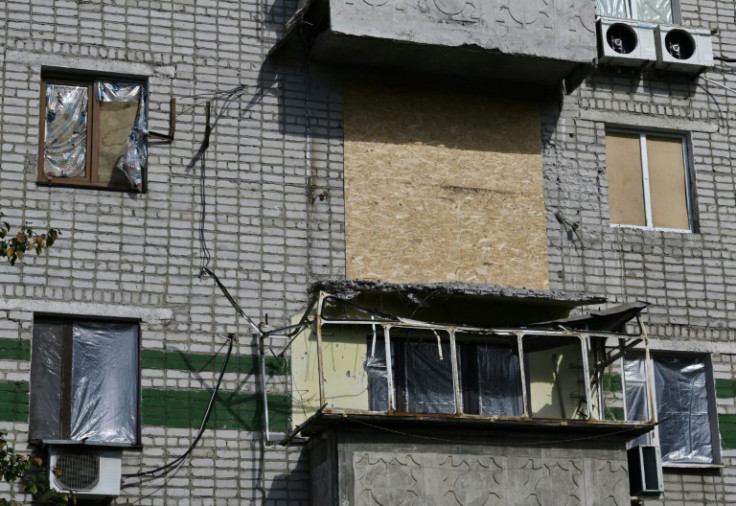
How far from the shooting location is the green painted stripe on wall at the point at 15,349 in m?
16.0

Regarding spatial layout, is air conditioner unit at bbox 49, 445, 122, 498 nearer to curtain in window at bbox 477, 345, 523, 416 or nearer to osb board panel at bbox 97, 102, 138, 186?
osb board panel at bbox 97, 102, 138, 186

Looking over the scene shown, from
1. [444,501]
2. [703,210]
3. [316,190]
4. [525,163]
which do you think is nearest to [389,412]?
[444,501]

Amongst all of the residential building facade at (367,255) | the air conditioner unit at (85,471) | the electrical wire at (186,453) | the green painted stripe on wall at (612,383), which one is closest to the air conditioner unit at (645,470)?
the residential building facade at (367,255)

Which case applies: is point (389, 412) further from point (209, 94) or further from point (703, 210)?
point (703, 210)

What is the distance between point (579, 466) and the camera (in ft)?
52.6

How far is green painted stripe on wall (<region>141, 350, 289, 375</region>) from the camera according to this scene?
16.4 meters

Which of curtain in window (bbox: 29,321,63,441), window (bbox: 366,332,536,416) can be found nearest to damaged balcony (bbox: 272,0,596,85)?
window (bbox: 366,332,536,416)

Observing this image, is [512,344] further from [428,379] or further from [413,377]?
[413,377]

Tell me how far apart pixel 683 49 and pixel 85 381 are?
8676 millimetres

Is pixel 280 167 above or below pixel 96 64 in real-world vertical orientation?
below

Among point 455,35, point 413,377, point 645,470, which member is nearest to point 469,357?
point 413,377

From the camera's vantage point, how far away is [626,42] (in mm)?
19266

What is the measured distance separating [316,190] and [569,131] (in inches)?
135

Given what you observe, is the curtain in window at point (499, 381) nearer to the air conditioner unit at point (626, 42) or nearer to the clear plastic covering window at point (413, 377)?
the clear plastic covering window at point (413, 377)
